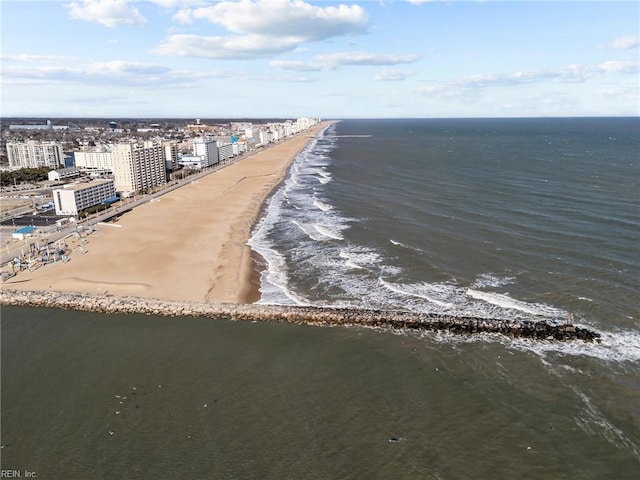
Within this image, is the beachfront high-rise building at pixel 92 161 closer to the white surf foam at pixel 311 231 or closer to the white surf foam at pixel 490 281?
the white surf foam at pixel 311 231

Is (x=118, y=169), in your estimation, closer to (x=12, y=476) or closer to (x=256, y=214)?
(x=256, y=214)

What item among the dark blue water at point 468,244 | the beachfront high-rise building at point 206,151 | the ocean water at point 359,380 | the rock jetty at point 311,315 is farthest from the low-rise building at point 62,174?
the ocean water at point 359,380

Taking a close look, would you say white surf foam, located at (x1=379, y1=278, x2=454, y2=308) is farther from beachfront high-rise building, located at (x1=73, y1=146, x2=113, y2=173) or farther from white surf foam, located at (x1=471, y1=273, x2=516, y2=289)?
beachfront high-rise building, located at (x1=73, y1=146, x2=113, y2=173)

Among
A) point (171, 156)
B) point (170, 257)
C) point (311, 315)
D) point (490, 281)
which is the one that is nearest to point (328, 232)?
point (170, 257)

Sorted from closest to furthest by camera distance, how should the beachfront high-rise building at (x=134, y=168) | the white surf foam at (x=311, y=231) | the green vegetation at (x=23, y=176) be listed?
the white surf foam at (x=311, y=231), the beachfront high-rise building at (x=134, y=168), the green vegetation at (x=23, y=176)

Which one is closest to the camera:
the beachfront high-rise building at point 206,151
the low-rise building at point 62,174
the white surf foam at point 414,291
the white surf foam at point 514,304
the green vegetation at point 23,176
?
the white surf foam at point 514,304

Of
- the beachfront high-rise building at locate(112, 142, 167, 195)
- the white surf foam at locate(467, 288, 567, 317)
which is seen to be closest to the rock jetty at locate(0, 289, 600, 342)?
the white surf foam at locate(467, 288, 567, 317)
